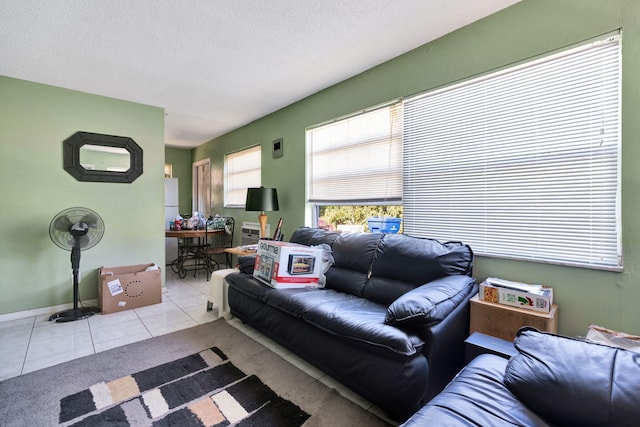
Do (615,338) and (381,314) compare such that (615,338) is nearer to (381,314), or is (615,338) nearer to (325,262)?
(381,314)

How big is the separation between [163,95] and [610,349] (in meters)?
4.27

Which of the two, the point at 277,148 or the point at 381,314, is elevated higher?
the point at 277,148

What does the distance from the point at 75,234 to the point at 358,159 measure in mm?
2936

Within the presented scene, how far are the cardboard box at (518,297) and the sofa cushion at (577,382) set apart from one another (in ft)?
1.88

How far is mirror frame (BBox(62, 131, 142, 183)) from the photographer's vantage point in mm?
3344

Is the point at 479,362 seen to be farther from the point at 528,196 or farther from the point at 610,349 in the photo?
the point at 528,196

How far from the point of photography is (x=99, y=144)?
3.52 meters

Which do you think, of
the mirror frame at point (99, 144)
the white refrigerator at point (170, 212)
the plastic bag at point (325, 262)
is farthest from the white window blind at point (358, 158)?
the white refrigerator at point (170, 212)

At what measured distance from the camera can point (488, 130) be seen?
6.95ft

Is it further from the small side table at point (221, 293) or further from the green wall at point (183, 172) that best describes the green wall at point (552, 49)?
the green wall at point (183, 172)

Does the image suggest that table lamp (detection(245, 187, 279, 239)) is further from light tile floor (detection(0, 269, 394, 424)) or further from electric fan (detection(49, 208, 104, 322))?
electric fan (detection(49, 208, 104, 322))

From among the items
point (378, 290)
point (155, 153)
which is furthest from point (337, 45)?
point (155, 153)

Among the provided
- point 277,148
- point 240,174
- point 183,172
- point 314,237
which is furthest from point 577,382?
point 183,172

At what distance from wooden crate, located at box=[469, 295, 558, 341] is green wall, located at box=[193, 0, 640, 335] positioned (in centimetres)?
21
